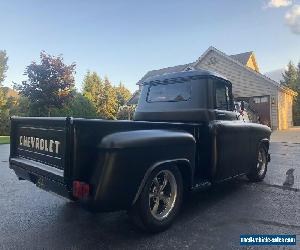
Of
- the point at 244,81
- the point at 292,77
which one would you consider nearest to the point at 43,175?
the point at 244,81

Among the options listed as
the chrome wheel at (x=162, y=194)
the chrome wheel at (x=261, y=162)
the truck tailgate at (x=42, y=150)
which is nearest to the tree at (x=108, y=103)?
the chrome wheel at (x=261, y=162)

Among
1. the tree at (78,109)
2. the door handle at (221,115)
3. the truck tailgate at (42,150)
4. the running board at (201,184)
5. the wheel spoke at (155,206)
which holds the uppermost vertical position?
the tree at (78,109)

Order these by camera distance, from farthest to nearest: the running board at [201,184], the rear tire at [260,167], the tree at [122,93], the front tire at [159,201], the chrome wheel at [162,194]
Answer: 1. the tree at [122,93]
2. the rear tire at [260,167]
3. the running board at [201,184]
4. the chrome wheel at [162,194]
5. the front tire at [159,201]

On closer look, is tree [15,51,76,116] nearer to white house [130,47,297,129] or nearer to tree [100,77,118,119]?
white house [130,47,297,129]

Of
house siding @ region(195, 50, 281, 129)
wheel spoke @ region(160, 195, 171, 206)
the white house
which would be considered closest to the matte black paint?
wheel spoke @ region(160, 195, 171, 206)

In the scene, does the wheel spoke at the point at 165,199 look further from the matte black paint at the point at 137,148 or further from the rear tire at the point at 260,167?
the rear tire at the point at 260,167

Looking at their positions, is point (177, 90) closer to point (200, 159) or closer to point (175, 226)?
point (200, 159)

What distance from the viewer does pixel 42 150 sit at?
13.5 ft

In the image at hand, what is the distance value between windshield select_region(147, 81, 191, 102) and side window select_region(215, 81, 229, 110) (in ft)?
1.58

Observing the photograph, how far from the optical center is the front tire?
3.64m

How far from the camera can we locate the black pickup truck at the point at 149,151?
10.9ft

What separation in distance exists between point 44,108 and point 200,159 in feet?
84.5

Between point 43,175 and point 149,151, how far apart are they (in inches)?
54.1

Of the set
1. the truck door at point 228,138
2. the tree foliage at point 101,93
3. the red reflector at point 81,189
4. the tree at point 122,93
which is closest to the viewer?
the red reflector at point 81,189
